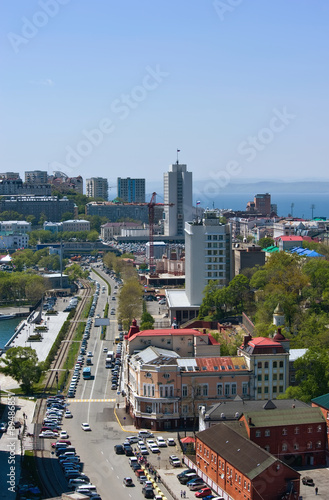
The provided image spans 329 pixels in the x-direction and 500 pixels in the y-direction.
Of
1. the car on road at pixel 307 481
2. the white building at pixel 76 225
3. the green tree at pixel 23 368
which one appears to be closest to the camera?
the car on road at pixel 307 481

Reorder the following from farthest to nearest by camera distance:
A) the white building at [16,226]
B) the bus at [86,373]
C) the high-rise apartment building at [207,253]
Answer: the white building at [16,226] → the high-rise apartment building at [207,253] → the bus at [86,373]

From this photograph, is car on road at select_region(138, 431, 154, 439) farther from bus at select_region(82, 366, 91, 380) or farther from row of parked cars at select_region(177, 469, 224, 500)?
bus at select_region(82, 366, 91, 380)

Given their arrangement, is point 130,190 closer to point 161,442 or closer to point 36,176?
point 36,176

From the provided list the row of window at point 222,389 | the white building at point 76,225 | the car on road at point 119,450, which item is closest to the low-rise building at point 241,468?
the car on road at point 119,450

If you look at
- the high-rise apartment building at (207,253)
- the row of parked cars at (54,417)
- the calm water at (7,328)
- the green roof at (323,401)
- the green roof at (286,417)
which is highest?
the high-rise apartment building at (207,253)

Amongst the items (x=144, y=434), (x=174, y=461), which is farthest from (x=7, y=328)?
(x=174, y=461)

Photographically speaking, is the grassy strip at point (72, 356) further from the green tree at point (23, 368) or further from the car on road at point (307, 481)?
the car on road at point (307, 481)

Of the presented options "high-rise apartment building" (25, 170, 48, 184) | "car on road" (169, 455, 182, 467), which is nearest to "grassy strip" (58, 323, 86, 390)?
"car on road" (169, 455, 182, 467)
